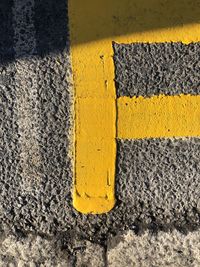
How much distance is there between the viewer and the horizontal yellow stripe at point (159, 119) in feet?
9.61

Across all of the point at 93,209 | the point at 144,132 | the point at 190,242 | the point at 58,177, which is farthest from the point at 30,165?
the point at 190,242

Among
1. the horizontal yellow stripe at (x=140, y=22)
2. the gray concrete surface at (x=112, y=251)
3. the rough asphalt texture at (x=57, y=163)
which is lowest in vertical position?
the gray concrete surface at (x=112, y=251)

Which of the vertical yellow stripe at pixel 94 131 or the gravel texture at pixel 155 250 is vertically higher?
the vertical yellow stripe at pixel 94 131

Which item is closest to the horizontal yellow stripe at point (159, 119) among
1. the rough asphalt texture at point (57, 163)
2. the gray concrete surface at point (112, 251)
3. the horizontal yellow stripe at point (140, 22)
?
the rough asphalt texture at point (57, 163)

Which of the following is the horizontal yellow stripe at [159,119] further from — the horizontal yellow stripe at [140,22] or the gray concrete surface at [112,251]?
the gray concrete surface at [112,251]

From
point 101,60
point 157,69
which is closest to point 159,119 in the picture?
point 157,69

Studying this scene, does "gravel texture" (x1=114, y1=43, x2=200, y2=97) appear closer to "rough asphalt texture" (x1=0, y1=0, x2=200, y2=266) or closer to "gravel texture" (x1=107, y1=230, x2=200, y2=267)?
"rough asphalt texture" (x1=0, y1=0, x2=200, y2=266)

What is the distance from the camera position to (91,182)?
9.53 feet

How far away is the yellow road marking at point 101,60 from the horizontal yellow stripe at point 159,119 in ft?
0.17

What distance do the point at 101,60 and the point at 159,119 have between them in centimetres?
37

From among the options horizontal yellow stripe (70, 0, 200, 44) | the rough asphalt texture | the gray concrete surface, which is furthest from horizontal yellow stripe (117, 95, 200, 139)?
the gray concrete surface

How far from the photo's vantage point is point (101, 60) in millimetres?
2971

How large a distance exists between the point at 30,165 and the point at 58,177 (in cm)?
14

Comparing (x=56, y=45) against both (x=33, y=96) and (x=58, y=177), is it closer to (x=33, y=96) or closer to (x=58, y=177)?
(x=33, y=96)
